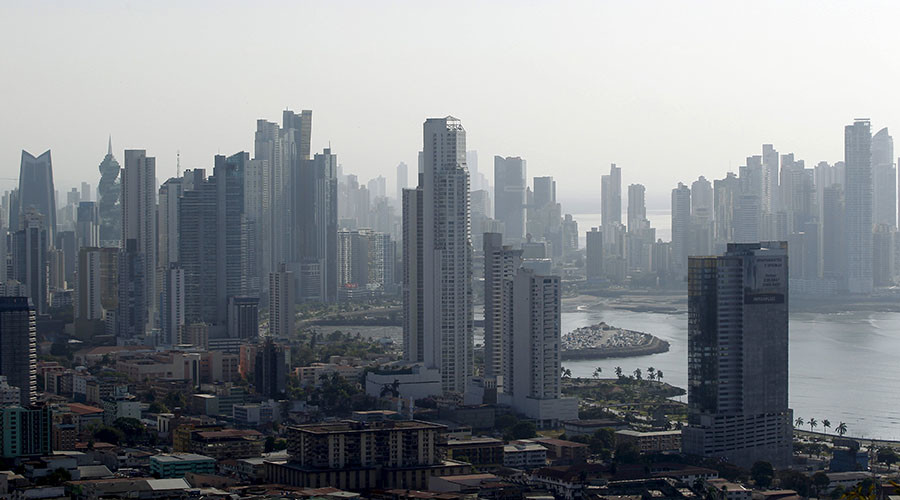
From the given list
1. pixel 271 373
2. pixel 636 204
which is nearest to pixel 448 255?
pixel 271 373

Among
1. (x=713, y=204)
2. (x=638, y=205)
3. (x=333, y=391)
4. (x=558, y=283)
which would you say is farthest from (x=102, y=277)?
(x=638, y=205)

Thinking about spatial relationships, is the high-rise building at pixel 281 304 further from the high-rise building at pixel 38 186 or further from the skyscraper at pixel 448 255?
the high-rise building at pixel 38 186

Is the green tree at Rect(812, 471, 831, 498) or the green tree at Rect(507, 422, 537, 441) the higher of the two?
the green tree at Rect(507, 422, 537, 441)

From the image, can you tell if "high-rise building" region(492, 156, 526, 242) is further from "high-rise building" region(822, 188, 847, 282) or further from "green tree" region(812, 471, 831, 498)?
"green tree" region(812, 471, 831, 498)

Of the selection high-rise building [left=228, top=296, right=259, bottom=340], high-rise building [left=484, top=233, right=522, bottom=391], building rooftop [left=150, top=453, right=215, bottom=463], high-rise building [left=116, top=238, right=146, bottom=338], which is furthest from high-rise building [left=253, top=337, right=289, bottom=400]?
high-rise building [left=116, top=238, right=146, bottom=338]

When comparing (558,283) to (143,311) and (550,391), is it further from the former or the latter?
(143,311)

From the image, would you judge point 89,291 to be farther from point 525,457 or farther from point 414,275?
point 525,457
